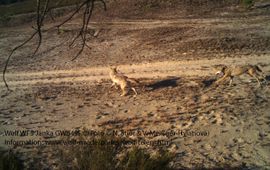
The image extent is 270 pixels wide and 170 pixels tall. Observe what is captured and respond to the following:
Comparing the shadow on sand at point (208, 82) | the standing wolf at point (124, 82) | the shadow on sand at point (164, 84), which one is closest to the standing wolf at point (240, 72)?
the shadow on sand at point (208, 82)

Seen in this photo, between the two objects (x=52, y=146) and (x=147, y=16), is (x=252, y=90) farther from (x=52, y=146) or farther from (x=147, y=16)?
(x=147, y=16)

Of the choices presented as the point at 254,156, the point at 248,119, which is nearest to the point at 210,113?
the point at 248,119

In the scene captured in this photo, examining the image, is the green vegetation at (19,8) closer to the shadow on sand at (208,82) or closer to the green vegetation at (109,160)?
the shadow on sand at (208,82)

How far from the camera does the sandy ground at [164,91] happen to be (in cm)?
765

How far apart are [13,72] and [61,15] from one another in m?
12.2

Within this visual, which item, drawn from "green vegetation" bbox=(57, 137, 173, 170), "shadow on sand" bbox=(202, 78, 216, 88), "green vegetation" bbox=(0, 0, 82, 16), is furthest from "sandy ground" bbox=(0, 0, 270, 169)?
"green vegetation" bbox=(0, 0, 82, 16)

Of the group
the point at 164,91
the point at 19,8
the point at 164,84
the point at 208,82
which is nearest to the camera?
the point at 164,91

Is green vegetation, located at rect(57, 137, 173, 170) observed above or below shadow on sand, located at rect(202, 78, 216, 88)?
above

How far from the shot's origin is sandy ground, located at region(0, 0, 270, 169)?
25.1 ft

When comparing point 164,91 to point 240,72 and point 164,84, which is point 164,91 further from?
point 240,72

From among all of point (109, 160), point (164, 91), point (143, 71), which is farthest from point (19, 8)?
point (109, 160)

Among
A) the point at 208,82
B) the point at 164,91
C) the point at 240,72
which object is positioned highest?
the point at 240,72

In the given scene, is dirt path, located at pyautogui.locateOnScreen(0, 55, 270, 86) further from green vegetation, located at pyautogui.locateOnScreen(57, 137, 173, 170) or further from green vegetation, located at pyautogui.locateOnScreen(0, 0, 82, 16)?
green vegetation, located at pyautogui.locateOnScreen(0, 0, 82, 16)

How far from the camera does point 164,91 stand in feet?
35.0
